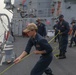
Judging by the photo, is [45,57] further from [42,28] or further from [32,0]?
[32,0]

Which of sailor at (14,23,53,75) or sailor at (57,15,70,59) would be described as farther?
sailor at (57,15,70,59)

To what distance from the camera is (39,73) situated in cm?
563

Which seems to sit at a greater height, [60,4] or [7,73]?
[60,4]

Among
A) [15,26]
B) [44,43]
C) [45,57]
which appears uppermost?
[44,43]

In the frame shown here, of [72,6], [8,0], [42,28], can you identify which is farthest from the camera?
[8,0]

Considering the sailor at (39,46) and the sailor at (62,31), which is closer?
the sailor at (39,46)

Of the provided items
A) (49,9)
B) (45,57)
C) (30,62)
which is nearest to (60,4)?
(49,9)

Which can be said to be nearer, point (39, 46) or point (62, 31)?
point (39, 46)

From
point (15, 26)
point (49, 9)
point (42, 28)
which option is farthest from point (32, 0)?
point (42, 28)

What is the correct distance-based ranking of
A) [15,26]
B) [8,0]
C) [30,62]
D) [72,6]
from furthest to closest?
[8,0] → [15,26] → [72,6] → [30,62]

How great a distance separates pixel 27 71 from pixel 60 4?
15.8 metres

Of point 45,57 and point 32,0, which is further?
point 32,0

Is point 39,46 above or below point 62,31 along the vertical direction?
above

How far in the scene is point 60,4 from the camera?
23.6 m
